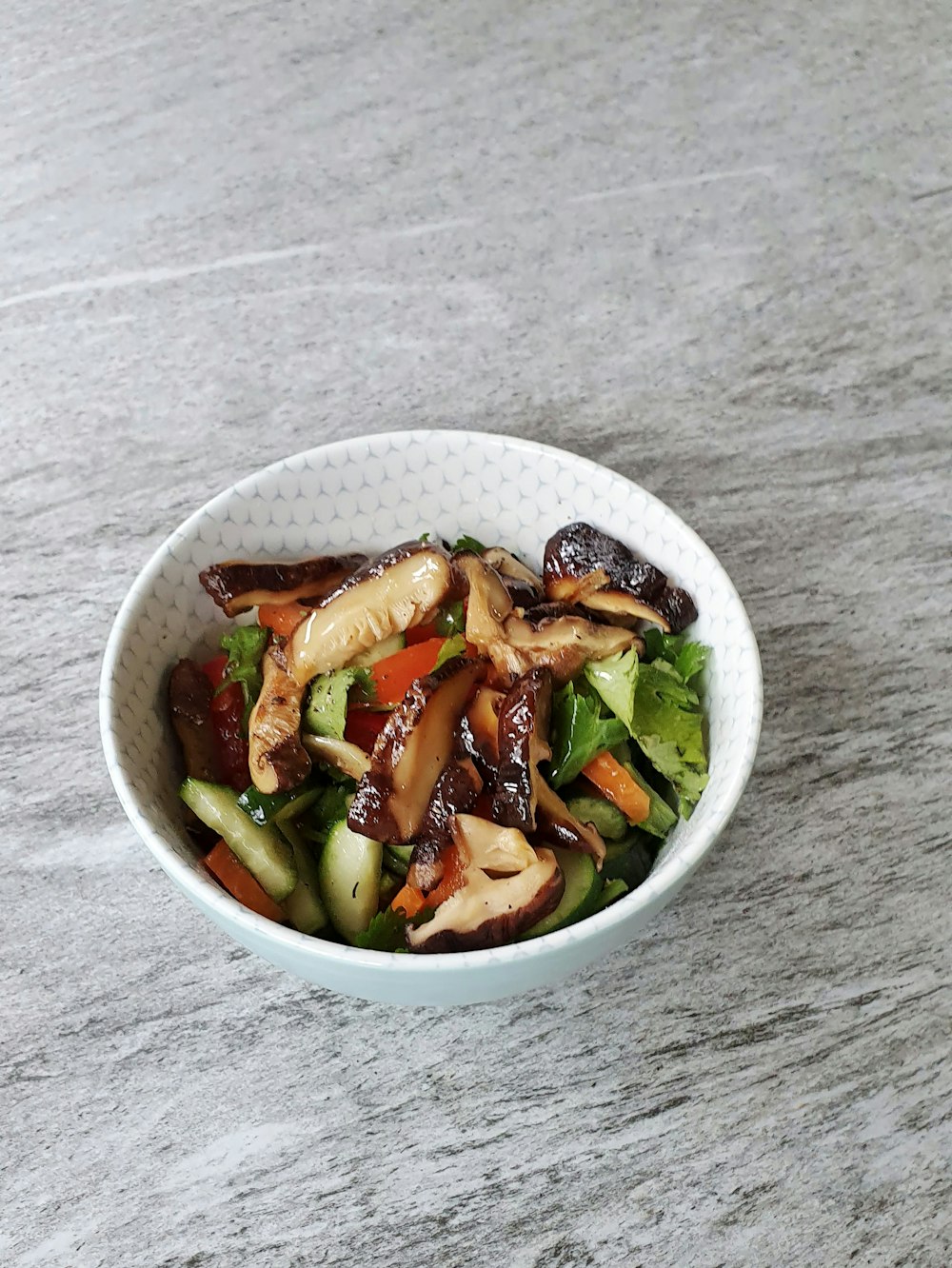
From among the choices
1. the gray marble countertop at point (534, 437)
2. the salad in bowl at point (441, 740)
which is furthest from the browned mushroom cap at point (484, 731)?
the gray marble countertop at point (534, 437)

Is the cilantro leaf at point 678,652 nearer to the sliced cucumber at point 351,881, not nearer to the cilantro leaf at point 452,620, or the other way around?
the cilantro leaf at point 452,620

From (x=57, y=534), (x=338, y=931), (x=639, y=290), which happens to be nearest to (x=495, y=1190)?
(x=338, y=931)

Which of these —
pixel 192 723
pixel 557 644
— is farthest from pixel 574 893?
pixel 192 723

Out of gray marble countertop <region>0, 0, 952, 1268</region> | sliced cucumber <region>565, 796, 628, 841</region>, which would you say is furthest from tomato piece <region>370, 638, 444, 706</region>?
gray marble countertop <region>0, 0, 952, 1268</region>

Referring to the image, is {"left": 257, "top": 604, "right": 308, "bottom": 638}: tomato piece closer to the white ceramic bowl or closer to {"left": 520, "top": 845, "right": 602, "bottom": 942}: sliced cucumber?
the white ceramic bowl

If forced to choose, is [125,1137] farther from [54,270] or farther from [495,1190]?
[54,270]

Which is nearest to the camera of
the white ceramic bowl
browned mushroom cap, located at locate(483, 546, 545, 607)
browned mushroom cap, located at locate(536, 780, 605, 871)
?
the white ceramic bowl
